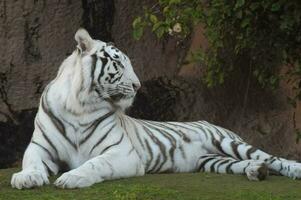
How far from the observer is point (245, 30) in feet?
20.2

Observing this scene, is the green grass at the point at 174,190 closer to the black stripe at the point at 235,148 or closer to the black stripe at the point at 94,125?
the black stripe at the point at 94,125

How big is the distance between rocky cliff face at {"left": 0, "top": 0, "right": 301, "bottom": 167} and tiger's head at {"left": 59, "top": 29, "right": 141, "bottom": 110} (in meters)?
1.50

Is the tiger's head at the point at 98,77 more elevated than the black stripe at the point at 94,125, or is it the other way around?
the tiger's head at the point at 98,77

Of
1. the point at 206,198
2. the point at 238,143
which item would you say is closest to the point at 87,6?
the point at 238,143

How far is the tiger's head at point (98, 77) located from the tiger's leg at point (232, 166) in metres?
0.91

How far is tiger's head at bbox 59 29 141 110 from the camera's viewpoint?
17.6ft

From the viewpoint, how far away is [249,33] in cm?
605

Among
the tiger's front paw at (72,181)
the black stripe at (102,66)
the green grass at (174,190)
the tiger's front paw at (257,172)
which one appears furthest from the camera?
the black stripe at (102,66)

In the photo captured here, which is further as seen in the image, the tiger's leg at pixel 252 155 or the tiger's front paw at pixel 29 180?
the tiger's leg at pixel 252 155

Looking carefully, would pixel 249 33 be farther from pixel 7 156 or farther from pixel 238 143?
pixel 7 156

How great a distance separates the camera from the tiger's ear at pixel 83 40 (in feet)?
17.6

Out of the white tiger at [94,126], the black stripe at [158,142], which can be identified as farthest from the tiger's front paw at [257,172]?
the black stripe at [158,142]

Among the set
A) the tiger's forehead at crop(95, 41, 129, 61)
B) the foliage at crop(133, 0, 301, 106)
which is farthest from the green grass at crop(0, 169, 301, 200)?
the foliage at crop(133, 0, 301, 106)

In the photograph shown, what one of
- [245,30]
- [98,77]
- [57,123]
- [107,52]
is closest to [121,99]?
[98,77]
